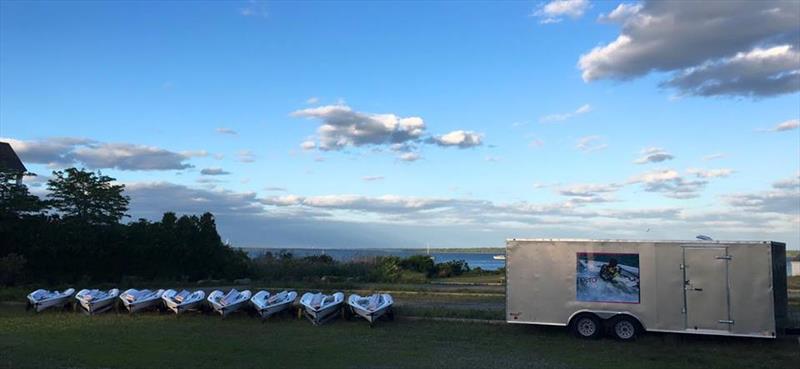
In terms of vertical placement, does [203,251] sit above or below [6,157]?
below

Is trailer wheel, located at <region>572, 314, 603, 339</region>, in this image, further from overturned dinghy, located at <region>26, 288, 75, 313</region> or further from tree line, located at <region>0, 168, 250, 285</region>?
tree line, located at <region>0, 168, 250, 285</region>

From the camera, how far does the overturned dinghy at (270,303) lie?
62.8 feet

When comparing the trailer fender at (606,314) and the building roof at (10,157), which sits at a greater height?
the building roof at (10,157)

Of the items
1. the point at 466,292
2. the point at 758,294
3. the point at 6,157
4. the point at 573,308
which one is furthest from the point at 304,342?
the point at 6,157

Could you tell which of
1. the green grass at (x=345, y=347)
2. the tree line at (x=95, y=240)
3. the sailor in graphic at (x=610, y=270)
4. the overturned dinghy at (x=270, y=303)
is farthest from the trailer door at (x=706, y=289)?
the tree line at (x=95, y=240)

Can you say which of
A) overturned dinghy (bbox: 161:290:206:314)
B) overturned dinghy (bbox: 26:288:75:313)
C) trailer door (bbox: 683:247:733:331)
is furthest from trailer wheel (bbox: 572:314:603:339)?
overturned dinghy (bbox: 26:288:75:313)

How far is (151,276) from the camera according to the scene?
34469mm

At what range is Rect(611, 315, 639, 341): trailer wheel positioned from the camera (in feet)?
52.1

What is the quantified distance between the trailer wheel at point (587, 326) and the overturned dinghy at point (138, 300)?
40.2ft

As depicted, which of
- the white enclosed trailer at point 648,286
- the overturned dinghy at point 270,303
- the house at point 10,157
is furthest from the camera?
the house at point 10,157

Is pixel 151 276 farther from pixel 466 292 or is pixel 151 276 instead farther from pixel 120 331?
pixel 120 331

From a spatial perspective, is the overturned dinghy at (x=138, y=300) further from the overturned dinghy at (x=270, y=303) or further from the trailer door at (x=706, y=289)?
the trailer door at (x=706, y=289)

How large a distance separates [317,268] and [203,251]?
19.3 ft

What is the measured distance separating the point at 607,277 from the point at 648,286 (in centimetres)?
91
